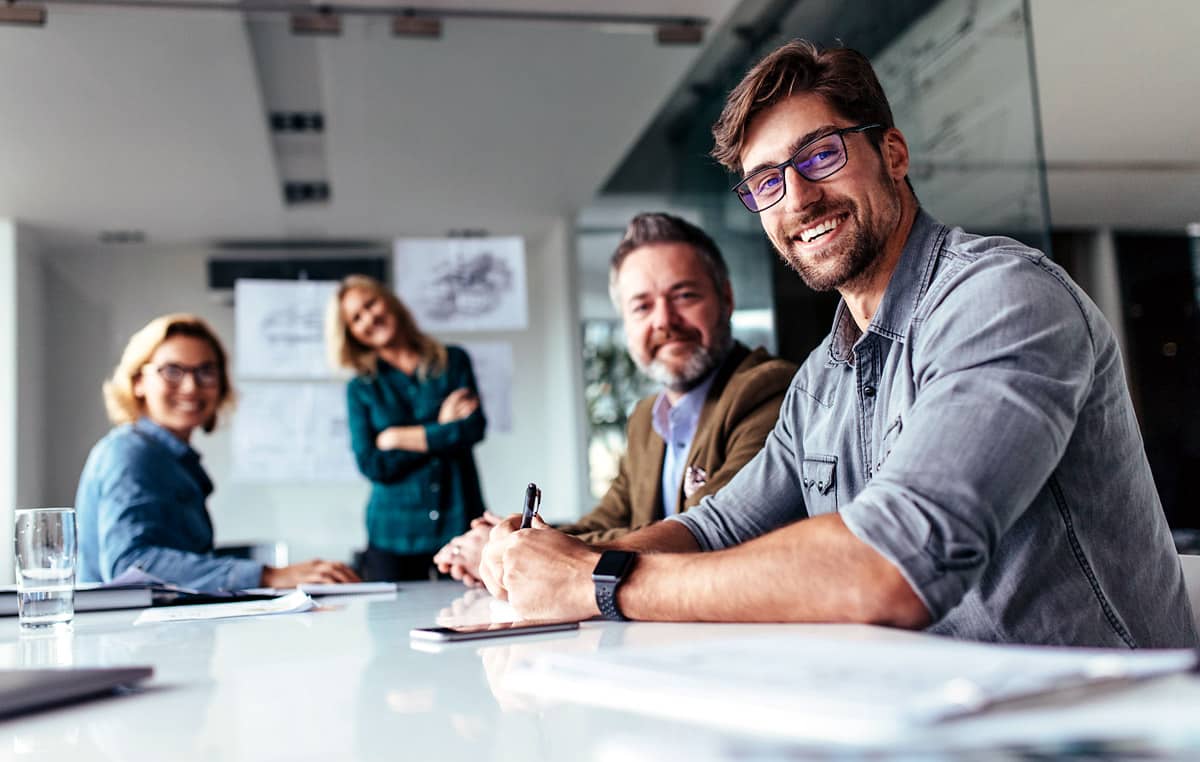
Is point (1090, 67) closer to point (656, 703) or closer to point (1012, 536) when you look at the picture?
point (1012, 536)

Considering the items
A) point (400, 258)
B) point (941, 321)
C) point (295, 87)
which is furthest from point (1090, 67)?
point (295, 87)

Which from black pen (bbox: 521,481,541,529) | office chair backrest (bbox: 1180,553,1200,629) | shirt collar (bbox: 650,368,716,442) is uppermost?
shirt collar (bbox: 650,368,716,442)

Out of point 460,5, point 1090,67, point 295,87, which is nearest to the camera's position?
Answer: point 1090,67

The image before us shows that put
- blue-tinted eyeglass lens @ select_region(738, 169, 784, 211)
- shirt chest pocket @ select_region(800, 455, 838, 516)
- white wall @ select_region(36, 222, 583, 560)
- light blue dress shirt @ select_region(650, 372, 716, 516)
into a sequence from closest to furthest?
1. shirt chest pocket @ select_region(800, 455, 838, 516)
2. blue-tinted eyeglass lens @ select_region(738, 169, 784, 211)
3. light blue dress shirt @ select_region(650, 372, 716, 516)
4. white wall @ select_region(36, 222, 583, 560)

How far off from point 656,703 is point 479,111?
13.9 feet

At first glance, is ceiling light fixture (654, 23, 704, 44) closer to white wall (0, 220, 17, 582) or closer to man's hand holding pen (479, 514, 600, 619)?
white wall (0, 220, 17, 582)

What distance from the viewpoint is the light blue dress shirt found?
7.53 feet

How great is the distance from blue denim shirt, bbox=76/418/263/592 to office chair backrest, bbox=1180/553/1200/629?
182 centimetres

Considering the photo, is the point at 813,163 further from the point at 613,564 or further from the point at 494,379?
the point at 494,379

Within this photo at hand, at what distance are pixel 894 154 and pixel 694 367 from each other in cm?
93

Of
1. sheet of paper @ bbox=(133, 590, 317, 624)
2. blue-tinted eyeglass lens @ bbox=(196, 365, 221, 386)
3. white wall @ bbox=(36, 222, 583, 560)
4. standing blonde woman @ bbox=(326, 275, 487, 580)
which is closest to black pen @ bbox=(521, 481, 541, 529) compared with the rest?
sheet of paper @ bbox=(133, 590, 317, 624)

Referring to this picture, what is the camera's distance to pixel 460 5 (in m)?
4.14

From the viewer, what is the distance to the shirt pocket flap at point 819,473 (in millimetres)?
1460

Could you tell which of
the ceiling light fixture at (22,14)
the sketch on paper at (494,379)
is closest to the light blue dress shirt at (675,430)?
the sketch on paper at (494,379)
